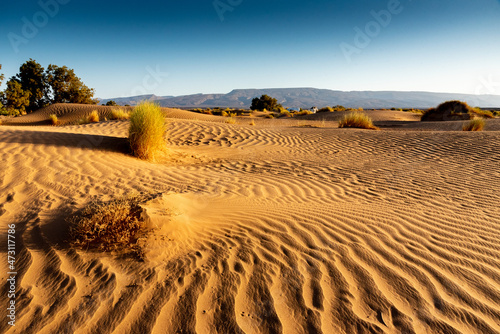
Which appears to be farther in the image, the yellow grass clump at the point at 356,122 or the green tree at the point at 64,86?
the green tree at the point at 64,86

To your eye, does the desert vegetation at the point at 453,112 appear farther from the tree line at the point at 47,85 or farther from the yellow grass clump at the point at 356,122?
the tree line at the point at 47,85

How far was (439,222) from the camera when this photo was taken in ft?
10.5

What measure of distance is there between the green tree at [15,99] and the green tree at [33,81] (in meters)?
2.97

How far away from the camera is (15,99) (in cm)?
2778

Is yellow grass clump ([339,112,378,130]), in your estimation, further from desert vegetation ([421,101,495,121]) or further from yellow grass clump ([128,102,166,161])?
yellow grass clump ([128,102,166,161])

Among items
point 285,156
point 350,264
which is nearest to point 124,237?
point 350,264

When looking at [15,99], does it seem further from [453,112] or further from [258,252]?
[453,112]

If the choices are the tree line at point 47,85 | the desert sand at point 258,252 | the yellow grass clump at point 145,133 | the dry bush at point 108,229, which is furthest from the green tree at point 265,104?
the dry bush at point 108,229

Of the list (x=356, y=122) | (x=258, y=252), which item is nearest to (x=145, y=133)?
(x=258, y=252)

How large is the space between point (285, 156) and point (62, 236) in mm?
5771

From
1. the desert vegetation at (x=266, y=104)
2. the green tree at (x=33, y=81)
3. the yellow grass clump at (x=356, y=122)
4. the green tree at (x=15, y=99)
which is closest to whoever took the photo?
the yellow grass clump at (x=356, y=122)

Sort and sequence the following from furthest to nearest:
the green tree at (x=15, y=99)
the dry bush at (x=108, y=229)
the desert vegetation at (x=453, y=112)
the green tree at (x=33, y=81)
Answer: the green tree at (x=33, y=81), the green tree at (x=15, y=99), the desert vegetation at (x=453, y=112), the dry bush at (x=108, y=229)

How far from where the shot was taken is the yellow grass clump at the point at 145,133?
6.24 metres

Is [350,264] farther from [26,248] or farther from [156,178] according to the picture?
[156,178]
